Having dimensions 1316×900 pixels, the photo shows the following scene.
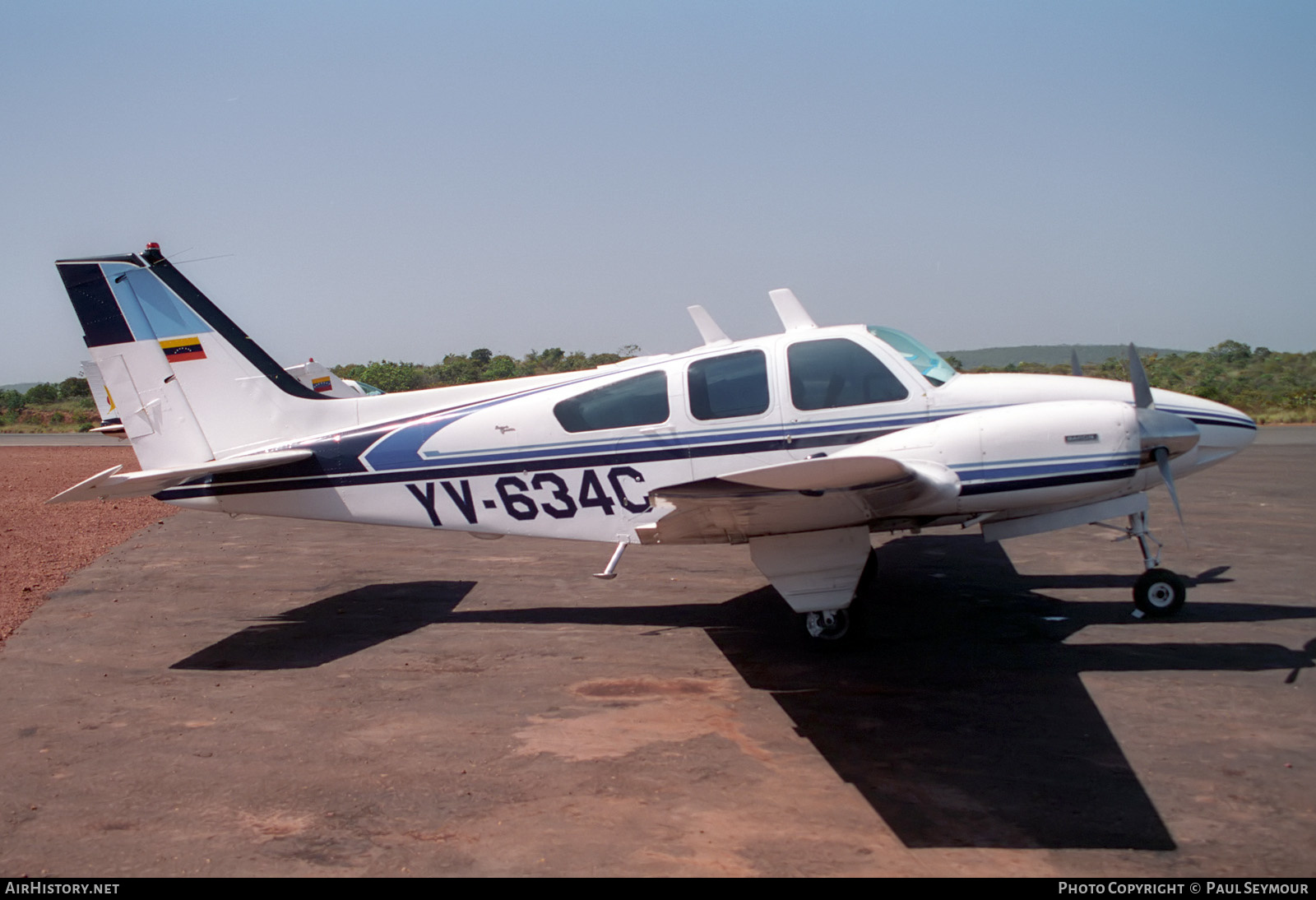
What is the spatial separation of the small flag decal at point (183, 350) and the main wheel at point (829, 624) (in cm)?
656

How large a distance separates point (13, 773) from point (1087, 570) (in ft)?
31.2

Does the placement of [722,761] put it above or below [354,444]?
below

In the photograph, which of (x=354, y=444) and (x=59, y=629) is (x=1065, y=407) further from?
(x=59, y=629)

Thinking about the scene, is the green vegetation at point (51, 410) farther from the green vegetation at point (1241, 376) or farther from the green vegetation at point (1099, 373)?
the green vegetation at point (1241, 376)

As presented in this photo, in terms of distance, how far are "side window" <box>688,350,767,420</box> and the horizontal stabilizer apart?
150 inches

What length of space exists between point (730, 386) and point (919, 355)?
166 centimetres

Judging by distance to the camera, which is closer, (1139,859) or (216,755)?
(1139,859)

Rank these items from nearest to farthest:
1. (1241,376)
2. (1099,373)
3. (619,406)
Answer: (619,406) → (1099,373) → (1241,376)

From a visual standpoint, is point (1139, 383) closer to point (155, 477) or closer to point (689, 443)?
point (689, 443)

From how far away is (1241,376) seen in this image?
4684 cm

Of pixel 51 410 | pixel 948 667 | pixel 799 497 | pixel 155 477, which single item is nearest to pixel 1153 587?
pixel 948 667
